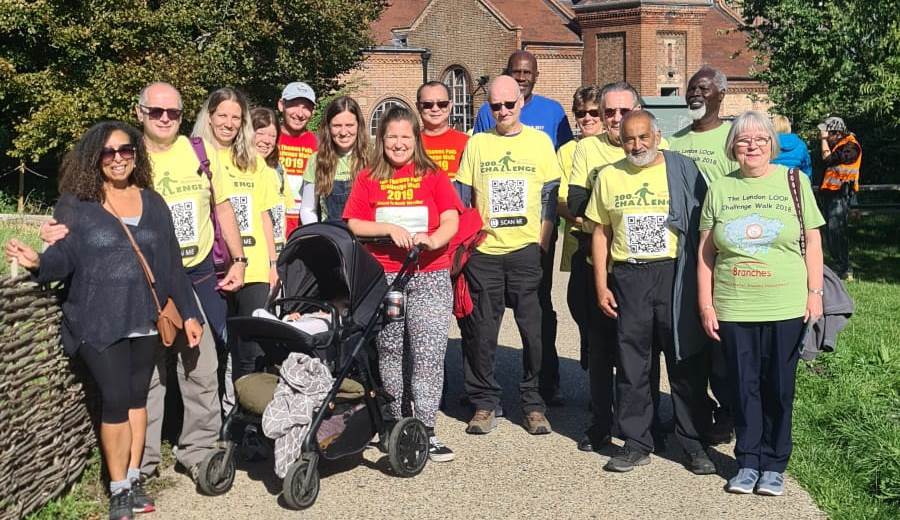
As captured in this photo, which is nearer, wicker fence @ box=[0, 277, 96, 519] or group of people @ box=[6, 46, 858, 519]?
wicker fence @ box=[0, 277, 96, 519]

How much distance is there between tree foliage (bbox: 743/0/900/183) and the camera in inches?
493

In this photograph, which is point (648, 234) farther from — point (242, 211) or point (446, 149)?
point (242, 211)

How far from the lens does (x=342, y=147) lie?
731 cm

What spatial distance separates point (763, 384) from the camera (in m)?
6.02

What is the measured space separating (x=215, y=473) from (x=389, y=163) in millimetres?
2004

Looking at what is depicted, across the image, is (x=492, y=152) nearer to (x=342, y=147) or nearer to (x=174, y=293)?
(x=342, y=147)

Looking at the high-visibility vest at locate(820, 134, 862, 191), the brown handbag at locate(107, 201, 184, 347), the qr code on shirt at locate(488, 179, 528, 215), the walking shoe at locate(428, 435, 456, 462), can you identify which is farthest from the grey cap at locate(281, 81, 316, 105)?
the high-visibility vest at locate(820, 134, 862, 191)

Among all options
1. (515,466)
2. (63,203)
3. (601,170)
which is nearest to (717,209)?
(601,170)

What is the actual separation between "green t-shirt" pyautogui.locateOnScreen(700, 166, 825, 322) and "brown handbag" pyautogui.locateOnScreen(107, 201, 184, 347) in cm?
283

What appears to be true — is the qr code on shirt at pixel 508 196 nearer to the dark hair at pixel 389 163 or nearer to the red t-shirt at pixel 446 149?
the red t-shirt at pixel 446 149

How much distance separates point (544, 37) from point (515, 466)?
53.3 meters

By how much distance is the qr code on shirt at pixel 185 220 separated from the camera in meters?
6.11

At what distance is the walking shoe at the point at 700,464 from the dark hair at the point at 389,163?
221 centimetres

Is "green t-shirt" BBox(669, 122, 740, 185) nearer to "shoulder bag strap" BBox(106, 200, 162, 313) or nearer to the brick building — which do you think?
"shoulder bag strap" BBox(106, 200, 162, 313)
